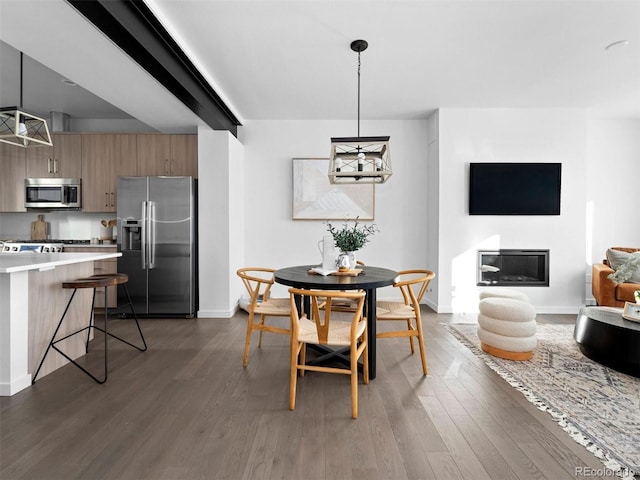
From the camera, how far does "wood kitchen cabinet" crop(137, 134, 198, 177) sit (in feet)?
15.8

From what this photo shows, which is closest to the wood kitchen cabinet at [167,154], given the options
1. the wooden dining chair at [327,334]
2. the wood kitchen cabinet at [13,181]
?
the wood kitchen cabinet at [13,181]

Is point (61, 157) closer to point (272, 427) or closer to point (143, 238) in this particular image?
point (143, 238)

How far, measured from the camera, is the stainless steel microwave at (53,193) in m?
4.79

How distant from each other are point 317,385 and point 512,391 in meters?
1.40

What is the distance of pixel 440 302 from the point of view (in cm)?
483

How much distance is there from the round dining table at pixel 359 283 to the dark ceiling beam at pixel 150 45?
6.43ft

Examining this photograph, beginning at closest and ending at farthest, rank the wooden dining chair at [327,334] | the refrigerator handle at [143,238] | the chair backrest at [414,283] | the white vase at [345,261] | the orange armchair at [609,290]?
the wooden dining chair at [327,334], the chair backrest at [414,283], the white vase at [345,261], the orange armchair at [609,290], the refrigerator handle at [143,238]

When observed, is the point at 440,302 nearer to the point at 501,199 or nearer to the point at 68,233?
the point at 501,199

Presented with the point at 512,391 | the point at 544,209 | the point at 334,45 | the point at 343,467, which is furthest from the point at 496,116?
the point at 343,467

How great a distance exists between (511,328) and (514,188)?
2519mm

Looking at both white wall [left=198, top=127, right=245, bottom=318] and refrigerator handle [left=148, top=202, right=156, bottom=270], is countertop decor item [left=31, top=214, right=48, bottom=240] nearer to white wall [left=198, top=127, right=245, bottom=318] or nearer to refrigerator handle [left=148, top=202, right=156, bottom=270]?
refrigerator handle [left=148, top=202, right=156, bottom=270]

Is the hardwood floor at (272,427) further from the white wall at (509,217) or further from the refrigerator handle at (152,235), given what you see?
the white wall at (509,217)

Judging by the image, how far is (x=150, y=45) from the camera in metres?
2.62

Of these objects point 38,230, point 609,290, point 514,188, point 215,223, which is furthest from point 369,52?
point 38,230
